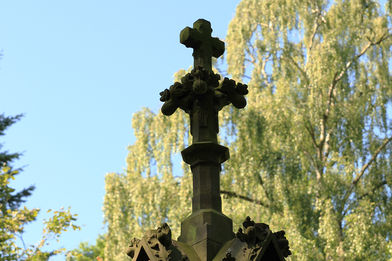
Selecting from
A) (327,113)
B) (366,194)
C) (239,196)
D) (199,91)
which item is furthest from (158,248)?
(327,113)

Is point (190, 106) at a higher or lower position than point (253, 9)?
lower

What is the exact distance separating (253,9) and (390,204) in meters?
7.10

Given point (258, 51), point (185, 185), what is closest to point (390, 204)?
point (185, 185)

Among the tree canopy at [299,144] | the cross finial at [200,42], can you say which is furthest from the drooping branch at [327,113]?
the cross finial at [200,42]

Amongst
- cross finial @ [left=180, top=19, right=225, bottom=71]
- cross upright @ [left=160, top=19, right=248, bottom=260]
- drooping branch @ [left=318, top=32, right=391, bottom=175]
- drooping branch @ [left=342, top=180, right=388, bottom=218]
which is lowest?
cross upright @ [left=160, top=19, right=248, bottom=260]

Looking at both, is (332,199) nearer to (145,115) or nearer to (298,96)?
(298,96)

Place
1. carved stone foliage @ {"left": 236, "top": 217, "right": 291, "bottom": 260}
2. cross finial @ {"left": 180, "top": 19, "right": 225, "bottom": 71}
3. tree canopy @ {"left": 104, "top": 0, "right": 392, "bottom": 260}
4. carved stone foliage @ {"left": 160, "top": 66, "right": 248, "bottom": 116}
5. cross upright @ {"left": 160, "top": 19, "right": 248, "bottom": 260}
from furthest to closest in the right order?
tree canopy @ {"left": 104, "top": 0, "right": 392, "bottom": 260}
cross finial @ {"left": 180, "top": 19, "right": 225, "bottom": 71}
carved stone foliage @ {"left": 160, "top": 66, "right": 248, "bottom": 116}
cross upright @ {"left": 160, "top": 19, "right": 248, "bottom": 260}
carved stone foliage @ {"left": 236, "top": 217, "right": 291, "bottom": 260}

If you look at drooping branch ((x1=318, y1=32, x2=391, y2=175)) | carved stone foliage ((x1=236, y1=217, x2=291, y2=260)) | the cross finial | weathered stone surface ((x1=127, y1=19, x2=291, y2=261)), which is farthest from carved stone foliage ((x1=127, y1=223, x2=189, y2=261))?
drooping branch ((x1=318, y1=32, x2=391, y2=175))

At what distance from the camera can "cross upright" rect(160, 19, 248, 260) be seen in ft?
15.7

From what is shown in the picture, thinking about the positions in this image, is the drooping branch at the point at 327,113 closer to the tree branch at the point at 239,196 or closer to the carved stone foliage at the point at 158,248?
the tree branch at the point at 239,196

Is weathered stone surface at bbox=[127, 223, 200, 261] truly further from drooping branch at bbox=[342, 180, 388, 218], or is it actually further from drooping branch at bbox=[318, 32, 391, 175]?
drooping branch at bbox=[318, 32, 391, 175]

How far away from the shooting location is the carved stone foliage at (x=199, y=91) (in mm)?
5148

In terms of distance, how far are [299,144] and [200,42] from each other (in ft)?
38.4

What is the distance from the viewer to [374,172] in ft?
55.5
